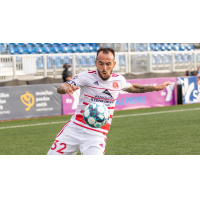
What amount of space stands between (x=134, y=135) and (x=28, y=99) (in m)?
6.11

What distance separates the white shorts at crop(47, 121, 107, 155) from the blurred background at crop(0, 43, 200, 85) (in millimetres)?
12587

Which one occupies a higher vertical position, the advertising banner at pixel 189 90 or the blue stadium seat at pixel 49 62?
the blue stadium seat at pixel 49 62

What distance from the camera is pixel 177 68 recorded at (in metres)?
23.5

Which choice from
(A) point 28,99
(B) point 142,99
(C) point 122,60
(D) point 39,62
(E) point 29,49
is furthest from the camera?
(E) point 29,49

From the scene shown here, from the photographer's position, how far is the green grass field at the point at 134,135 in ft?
29.0

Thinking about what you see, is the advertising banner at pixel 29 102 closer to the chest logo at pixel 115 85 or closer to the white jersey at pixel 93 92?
the white jersey at pixel 93 92

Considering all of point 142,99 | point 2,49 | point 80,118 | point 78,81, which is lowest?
point 142,99

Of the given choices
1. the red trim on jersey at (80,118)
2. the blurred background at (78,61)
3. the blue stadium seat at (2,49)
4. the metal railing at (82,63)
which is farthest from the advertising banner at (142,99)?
the red trim on jersey at (80,118)

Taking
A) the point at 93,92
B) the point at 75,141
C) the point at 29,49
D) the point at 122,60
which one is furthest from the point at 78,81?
the point at 29,49

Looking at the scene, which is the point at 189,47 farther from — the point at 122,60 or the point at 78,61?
the point at 78,61

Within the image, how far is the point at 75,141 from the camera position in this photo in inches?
198

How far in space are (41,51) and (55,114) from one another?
29.4 ft

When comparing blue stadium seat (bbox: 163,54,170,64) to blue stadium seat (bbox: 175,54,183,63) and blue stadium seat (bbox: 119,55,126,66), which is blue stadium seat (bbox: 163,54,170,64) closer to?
blue stadium seat (bbox: 175,54,183,63)

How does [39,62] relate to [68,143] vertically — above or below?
above
